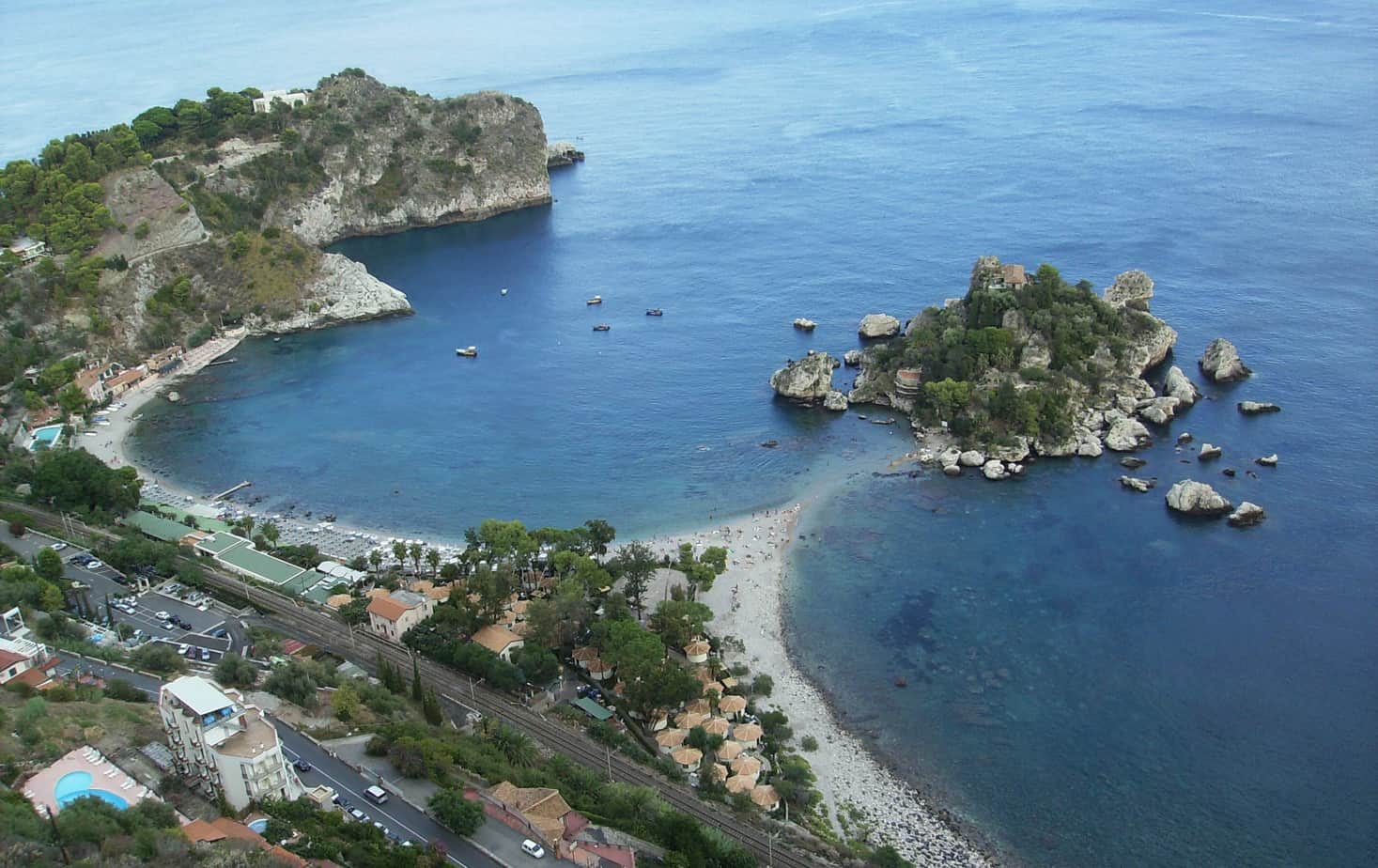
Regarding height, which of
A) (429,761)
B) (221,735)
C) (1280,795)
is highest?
(221,735)

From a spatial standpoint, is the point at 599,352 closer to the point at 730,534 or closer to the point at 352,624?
the point at 730,534

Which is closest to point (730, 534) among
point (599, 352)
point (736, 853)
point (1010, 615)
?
point (1010, 615)

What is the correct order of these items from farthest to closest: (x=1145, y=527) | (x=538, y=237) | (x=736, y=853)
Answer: (x=538, y=237)
(x=1145, y=527)
(x=736, y=853)

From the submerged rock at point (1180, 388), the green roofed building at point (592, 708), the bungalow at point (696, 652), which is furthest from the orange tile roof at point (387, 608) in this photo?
the submerged rock at point (1180, 388)

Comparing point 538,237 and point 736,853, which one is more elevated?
point 538,237

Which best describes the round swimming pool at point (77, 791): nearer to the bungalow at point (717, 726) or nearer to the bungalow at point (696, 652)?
the bungalow at point (717, 726)

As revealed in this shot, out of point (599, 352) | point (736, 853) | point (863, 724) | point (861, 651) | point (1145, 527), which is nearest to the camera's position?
point (736, 853)

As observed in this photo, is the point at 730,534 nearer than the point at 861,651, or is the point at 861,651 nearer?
the point at 861,651
